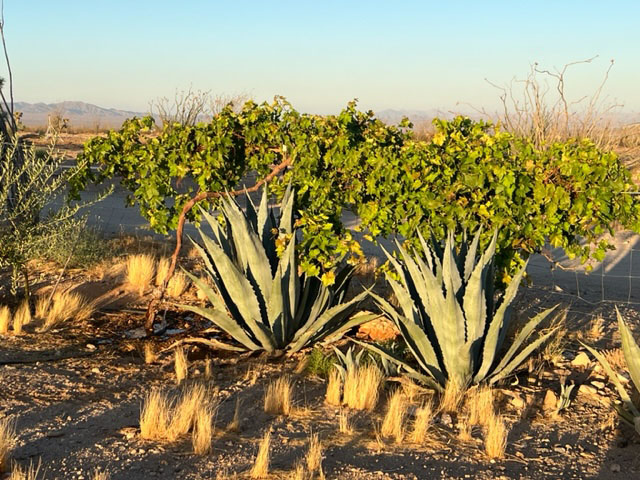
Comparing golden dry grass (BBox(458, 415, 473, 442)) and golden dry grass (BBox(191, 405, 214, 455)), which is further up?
golden dry grass (BBox(191, 405, 214, 455))

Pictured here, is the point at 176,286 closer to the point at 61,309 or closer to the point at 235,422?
the point at 61,309

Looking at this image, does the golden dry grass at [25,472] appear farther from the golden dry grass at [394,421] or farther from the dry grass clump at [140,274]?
the dry grass clump at [140,274]

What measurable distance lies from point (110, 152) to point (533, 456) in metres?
4.82

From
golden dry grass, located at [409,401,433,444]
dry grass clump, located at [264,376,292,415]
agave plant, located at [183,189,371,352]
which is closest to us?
golden dry grass, located at [409,401,433,444]

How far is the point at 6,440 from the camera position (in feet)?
13.2

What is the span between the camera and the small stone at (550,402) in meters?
5.18

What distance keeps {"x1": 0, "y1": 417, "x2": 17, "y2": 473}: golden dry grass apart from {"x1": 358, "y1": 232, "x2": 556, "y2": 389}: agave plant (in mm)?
2559

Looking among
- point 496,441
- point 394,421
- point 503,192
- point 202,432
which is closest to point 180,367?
point 202,432

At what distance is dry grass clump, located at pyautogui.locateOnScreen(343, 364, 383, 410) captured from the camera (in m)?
5.06

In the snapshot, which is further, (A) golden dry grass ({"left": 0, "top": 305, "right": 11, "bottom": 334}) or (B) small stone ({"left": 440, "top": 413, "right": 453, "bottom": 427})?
(A) golden dry grass ({"left": 0, "top": 305, "right": 11, "bottom": 334})

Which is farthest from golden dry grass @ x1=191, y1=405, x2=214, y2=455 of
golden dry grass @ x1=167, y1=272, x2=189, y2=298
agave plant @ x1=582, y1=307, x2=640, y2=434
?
golden dry grass @ x1=167, y1=272, x2=189, y2=298

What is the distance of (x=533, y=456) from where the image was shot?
438cm

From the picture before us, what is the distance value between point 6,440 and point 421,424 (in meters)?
2.47

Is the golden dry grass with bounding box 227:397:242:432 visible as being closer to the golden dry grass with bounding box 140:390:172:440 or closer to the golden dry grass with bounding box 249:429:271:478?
the golden dry grass with bounding box 140:390:172:440
